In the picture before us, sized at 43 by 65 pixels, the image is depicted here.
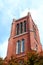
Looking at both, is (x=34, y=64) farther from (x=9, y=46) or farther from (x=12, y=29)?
(x=12, y=29)

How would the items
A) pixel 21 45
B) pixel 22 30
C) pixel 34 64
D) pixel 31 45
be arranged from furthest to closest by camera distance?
1. pixel 22 30
2. pixel 21 45
3. pixel 31 45
4. pixel 34 64

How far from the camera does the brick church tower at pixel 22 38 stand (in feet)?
102

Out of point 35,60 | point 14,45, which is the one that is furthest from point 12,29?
point 35,60

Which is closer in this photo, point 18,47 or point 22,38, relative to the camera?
point 18,47

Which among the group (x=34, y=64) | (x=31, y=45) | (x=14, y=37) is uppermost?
(x=14, y=37)

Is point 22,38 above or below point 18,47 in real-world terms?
above

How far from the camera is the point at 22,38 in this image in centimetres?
3319

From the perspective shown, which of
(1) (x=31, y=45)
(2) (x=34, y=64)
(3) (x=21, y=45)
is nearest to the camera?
(2) (x=34, y=64)

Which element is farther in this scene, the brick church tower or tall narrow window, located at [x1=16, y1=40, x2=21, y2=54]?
tall narrow window, located at [x1=16, y1=40, x2=21, y2=54]

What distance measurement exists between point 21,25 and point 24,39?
4.70m

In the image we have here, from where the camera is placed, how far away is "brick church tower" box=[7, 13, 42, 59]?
31.1 metres

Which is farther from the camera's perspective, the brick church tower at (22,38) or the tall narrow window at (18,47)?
the tall narrow window at (18,47)

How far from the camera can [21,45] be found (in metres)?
32.6

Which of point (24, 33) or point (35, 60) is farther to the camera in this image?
point (24, 33)
